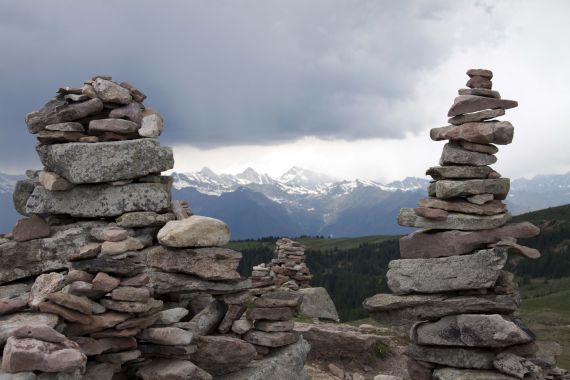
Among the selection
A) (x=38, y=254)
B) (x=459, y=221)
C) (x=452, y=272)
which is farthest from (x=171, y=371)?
(x=459, y=221)

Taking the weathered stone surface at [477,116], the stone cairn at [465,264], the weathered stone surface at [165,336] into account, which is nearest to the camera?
the weathered stone surface at [165,336]

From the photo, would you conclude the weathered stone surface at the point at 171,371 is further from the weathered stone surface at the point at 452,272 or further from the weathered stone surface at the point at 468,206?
the weathered stone surface at the point at 468,206

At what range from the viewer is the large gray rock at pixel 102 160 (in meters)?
17.4

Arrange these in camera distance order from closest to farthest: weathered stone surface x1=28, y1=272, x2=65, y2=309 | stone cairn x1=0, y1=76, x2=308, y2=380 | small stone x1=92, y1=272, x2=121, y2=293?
weathered stone surface x1=28, y1=272, x2=65, y2=309 → small stone x1=92, y1=272, x2=121, y2=293 → stone cairn x1=0, y1=76, x2=308, y2=380

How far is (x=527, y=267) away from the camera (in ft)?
528

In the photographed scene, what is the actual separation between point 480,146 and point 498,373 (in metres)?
8.16

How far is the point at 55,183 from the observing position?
57.6ft

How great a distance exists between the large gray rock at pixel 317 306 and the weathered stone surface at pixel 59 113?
2666cm

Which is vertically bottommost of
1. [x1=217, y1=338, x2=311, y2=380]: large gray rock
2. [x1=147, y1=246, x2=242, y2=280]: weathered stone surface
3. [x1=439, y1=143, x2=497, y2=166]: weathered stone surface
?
[x1=217, y1=338, x2=311, y2=380]: large gray rock

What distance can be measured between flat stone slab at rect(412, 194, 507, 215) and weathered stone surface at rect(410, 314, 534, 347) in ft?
12.3

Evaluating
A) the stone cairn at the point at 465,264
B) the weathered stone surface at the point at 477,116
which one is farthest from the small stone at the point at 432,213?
the weathered stone surface at the point at 477,116

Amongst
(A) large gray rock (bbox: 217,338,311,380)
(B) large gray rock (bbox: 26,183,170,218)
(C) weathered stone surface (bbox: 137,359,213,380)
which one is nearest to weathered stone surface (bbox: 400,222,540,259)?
(A) large gray rock (bbox: 217,338,311,380)

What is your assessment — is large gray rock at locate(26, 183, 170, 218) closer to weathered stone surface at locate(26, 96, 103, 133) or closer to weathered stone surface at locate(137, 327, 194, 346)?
weathered stone surface at locate(26, 96, 103, 133)

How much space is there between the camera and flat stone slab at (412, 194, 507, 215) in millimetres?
18703
